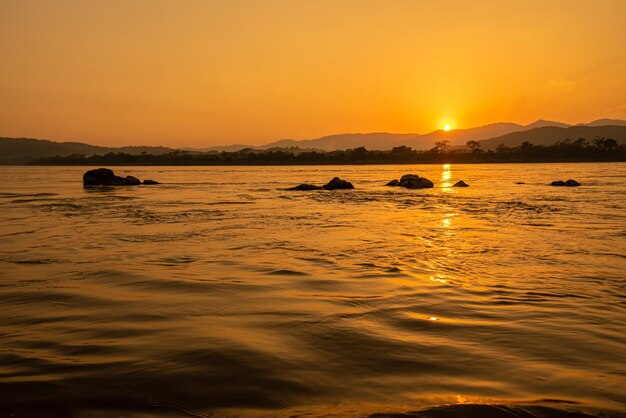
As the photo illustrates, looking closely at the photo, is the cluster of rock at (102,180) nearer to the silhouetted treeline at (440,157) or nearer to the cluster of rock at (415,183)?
the cluster of rock at (415,183)

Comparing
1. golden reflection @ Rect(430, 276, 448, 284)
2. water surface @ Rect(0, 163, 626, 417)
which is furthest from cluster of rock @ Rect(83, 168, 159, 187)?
golden reflection @ Rect(430, 276, 448, 284)

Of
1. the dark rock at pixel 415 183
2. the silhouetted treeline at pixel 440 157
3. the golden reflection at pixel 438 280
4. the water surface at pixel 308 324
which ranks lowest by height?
the golden reflection at pixel 438 280

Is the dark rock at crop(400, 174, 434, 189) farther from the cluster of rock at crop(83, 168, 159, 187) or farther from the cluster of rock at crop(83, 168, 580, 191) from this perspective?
the cluster of rock at crop(83, 168, 159, 187)

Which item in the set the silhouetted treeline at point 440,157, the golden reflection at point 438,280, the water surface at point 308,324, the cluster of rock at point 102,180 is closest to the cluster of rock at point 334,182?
the cluster of rock at point 102,180

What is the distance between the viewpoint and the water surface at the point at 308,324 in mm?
3869

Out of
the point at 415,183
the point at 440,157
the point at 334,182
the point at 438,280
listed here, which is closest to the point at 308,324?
the point at 438,280

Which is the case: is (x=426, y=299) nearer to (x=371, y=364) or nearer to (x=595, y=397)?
(x=371, y=364)

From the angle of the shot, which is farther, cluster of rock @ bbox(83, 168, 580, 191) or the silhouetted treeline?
the silhouetted treeline

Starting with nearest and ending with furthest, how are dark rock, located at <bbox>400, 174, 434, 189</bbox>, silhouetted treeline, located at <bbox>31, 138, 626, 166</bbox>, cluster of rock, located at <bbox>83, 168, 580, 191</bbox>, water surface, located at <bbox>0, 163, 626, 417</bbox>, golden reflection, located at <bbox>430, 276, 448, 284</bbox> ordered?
1. water surface, located at <bbox>0, 163, 626, 417</bbox>
2. golden reflection, located at <bbox>430, 276, 448, 284</bbox>
3. cluster of rock, located at <bbox>83, 168, 580, 191</bbox>
4. dark rock, located at <bbox>400, 174, 434, 189</bbox>
5. silhouetted treeline, located at <bbox>31, 138, 626, 166</bbox>

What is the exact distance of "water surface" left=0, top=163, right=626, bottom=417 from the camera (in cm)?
387

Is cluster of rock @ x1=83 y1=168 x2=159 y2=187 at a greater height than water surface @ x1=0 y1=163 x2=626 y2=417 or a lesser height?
greater

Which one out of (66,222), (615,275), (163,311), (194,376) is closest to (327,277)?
(163,311)

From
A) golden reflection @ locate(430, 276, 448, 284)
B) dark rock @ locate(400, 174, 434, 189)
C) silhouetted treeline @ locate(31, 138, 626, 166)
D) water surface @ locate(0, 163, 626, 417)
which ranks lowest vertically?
golden reflection @ locate(430, 276, 448, 284)

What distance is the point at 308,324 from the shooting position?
Result: 5.82m
